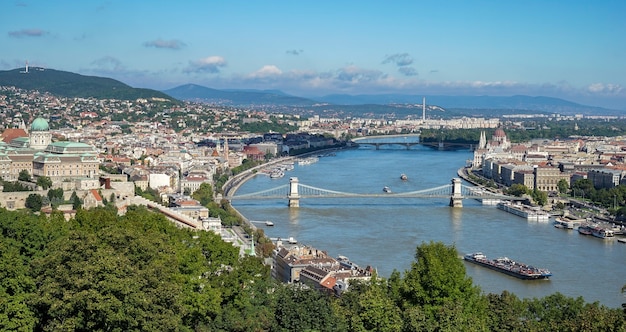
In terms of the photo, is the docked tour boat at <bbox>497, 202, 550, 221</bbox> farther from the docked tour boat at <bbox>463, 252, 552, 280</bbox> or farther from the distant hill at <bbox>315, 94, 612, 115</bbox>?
the distant hill at <bbox>315, 94, 612, 115</bbox>

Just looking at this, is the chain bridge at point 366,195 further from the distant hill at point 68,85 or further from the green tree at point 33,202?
the distant hill at point 68,85

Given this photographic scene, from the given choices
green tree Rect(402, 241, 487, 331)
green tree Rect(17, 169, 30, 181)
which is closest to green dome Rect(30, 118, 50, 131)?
green tree Rect(17, 169, 30, 181)

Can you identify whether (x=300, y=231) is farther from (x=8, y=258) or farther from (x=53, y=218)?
(x=8, y=258)

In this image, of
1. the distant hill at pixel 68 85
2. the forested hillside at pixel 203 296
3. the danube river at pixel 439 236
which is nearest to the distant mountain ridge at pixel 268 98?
the distant hill at pixel 68 85

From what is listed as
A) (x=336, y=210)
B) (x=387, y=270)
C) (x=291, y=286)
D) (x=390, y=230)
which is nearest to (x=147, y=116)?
(x=336, y=210)

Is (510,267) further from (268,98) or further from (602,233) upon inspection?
(268,98)

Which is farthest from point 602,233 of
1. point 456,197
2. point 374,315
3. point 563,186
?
point 374,315
